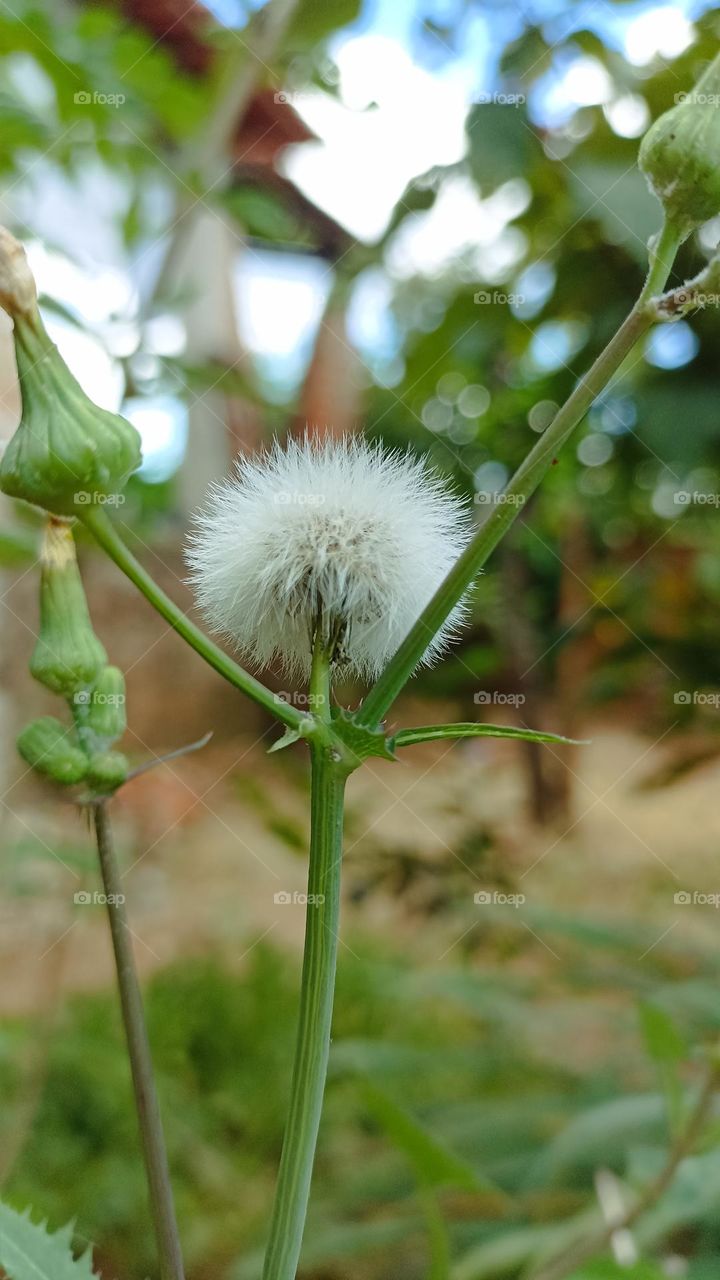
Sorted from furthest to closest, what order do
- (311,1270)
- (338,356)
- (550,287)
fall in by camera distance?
(338,356) → (550,287) → (311,1270)

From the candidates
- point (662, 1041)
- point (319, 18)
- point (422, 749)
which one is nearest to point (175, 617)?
point (662, 1041)

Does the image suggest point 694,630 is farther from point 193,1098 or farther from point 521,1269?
point 193,1098

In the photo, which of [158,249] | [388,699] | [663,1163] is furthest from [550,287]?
[388,699]

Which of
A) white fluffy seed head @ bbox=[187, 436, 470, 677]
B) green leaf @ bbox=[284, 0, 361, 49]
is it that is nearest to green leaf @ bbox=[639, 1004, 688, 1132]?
white fluffy seed head @ bbox=[187, 436, 470, 677]

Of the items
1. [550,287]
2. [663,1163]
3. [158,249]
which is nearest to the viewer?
[663,1163]

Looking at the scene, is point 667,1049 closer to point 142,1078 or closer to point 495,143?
point 142,1078

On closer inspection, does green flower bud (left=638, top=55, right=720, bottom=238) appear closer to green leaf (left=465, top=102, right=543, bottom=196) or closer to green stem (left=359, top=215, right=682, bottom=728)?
green stem (left=359, top=215, right=682, bottom=728)

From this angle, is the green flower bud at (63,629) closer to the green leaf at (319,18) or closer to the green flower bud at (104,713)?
the green flower bud at (104,713)

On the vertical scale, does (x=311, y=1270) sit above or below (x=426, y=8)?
below

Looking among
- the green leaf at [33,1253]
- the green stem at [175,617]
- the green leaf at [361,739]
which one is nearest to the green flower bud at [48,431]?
the green stem at [175,617]
